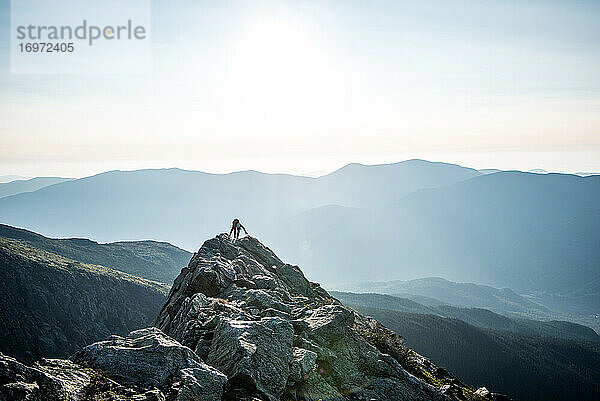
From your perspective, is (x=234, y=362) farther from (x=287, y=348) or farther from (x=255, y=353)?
(x=287, y=348)

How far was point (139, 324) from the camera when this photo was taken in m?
136

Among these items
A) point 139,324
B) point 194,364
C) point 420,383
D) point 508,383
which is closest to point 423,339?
point 508,383

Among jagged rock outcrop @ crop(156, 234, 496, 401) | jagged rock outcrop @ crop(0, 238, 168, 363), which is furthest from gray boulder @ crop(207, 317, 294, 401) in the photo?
jagged rock outcrop @ crop(0, 238, 168, 363)

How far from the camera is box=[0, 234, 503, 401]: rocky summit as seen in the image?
1239cm

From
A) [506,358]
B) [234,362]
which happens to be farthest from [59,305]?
[506,358]

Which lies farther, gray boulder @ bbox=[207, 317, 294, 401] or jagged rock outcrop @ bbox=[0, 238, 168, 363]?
jagged rock outcrop @ bbox=[0, 238, 168, 363]

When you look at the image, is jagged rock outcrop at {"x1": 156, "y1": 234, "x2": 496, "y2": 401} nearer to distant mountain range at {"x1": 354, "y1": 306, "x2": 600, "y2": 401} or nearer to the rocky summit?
the rocky summit

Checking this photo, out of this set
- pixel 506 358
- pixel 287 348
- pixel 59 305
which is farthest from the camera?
pixel 506 358

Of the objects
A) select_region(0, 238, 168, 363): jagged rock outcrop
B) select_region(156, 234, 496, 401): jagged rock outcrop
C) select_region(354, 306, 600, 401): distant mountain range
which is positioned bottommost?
select_region(354, 306, 600, 401): distant mountain range

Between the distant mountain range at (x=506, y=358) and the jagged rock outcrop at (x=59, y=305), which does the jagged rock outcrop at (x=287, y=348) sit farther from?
the distant mountain range at (x=506, y=358)

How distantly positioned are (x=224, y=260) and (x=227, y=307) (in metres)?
12.7

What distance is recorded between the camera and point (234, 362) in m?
15.9

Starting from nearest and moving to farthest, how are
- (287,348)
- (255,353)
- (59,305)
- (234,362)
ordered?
(234,362), (255,353), (287,348), (59,305)

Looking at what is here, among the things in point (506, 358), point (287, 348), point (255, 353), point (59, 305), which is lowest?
point (506, 358)
